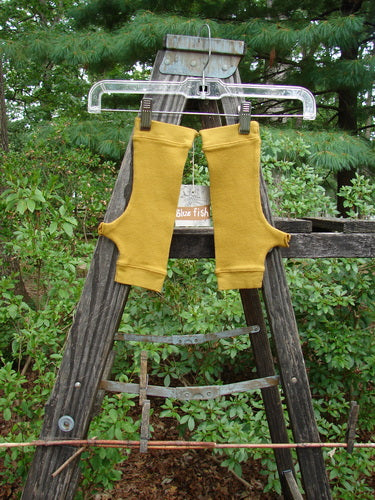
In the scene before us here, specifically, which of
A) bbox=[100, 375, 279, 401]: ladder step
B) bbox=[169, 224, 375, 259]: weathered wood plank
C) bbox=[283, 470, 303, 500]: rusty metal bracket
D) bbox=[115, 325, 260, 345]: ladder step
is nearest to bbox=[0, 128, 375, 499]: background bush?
bbox=[115, 325, 260, 345]: ladder step

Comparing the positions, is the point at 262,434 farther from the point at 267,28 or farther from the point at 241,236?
the point at 267,28

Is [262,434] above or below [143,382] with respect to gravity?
below

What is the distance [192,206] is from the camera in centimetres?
139

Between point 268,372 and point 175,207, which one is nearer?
point 175,207

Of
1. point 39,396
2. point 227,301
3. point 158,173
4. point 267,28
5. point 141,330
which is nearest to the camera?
point 158,173

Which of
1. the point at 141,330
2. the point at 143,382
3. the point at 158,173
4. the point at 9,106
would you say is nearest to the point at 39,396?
the point at 141,330

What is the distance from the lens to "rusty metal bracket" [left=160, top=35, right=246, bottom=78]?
1.35m

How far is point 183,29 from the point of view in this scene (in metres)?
3.93

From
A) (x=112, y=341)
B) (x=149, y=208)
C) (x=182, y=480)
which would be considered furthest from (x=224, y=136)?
(x=182, y=480)

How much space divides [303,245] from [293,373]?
1.35 feet

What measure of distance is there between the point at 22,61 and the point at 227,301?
162 inches

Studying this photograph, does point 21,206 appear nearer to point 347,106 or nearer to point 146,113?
point 146,113

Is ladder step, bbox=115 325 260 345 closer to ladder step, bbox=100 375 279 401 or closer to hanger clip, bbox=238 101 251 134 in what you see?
ladder step, bbox=100 375 279 401

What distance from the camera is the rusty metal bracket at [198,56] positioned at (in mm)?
1352
